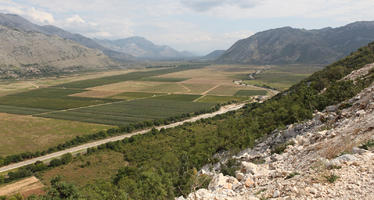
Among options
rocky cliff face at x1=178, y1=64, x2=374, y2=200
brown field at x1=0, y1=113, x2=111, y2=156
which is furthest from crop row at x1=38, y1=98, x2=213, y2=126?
rocky cliff face at x1=178, y1=64, x2=374, y2=200

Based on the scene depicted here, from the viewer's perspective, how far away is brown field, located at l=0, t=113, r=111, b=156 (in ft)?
240

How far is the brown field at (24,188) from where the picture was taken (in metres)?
45.9

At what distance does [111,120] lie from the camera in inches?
3925

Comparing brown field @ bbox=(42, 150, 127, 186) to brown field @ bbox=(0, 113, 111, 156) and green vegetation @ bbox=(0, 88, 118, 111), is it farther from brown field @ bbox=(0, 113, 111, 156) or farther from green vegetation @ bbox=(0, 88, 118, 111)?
green vegetation @ bbox=(0, 88, 118, 111)

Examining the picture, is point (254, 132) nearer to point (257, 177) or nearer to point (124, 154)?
point (257, 177)

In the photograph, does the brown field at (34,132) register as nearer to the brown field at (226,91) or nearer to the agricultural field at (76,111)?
the agricultural field at (76,111)

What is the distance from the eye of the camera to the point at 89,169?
57.1 meters

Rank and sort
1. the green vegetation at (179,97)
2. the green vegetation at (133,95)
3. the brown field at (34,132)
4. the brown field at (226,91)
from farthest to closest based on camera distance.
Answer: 1. the brown field at (226,91)
2. the green vegetation at (133,95)
3. the green vegetation at (179,97)
4. the brown field at (34,132)

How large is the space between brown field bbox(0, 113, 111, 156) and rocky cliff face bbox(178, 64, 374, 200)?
7493 cm

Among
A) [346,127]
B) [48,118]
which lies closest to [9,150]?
[48,118]

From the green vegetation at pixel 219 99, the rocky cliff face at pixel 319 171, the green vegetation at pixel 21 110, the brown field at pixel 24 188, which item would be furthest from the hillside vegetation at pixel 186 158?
the green vegetation at pixel 219 99

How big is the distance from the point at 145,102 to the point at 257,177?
4853 inches

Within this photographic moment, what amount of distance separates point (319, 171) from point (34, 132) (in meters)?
98.1

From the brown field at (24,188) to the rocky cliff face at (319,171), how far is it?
44916mm
